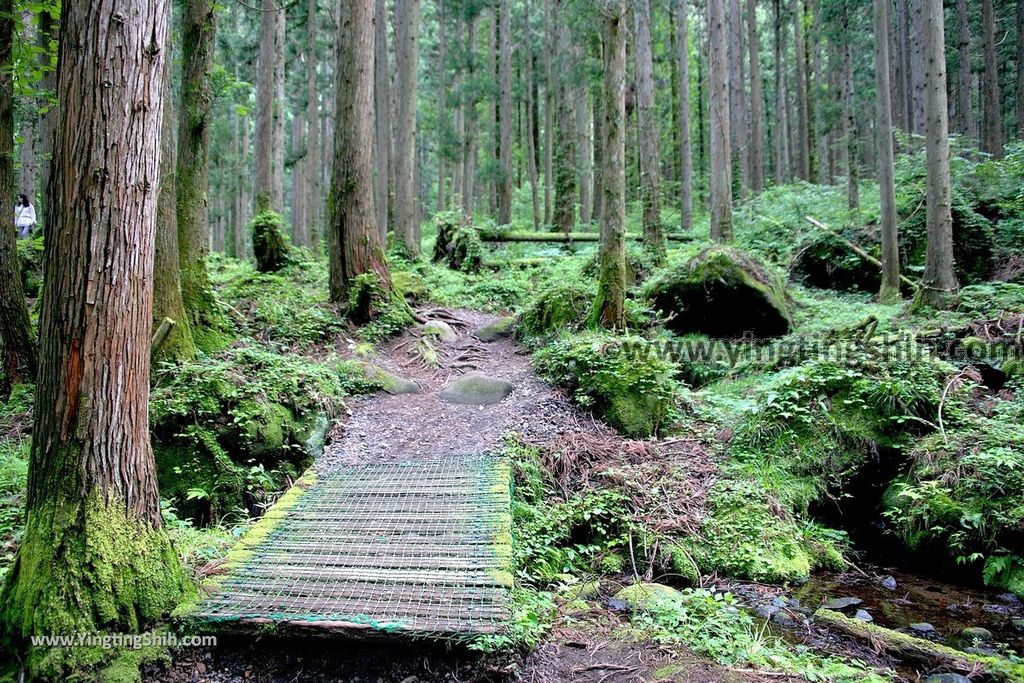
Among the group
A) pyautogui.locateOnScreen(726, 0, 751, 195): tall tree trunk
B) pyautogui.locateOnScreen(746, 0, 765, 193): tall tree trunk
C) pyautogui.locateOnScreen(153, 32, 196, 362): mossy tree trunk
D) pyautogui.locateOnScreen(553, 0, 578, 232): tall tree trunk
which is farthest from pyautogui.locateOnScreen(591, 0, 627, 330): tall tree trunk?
pyautogui.locateOnScreen(746, 0, 765, 193): tall tree trunk

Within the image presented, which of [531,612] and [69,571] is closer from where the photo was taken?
[69,571]

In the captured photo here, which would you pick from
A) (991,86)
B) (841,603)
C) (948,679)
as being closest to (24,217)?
(841,603)

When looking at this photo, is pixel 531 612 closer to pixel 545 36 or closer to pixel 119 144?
pixel 119 144

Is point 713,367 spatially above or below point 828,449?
above

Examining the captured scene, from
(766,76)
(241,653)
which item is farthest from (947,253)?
(766,76)

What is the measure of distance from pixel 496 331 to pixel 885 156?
7942 millimetres

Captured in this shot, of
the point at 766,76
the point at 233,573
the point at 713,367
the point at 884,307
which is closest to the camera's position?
the point at 233,573

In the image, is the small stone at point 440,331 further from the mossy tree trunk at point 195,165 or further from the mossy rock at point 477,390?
the mossy tree trunk at point 195,165

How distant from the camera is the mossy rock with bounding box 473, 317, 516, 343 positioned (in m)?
10.4

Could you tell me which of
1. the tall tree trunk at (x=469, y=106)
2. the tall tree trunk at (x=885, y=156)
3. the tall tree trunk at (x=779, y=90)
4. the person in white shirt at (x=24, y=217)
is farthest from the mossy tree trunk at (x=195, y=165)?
the tall tree trunk at (x=779, y=90)

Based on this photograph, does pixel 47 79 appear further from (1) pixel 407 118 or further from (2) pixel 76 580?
(2) pixel 76 580

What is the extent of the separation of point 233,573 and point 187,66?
690 centimetres

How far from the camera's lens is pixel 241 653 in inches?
130

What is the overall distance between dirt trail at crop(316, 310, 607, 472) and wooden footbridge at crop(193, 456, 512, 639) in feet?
2.01
